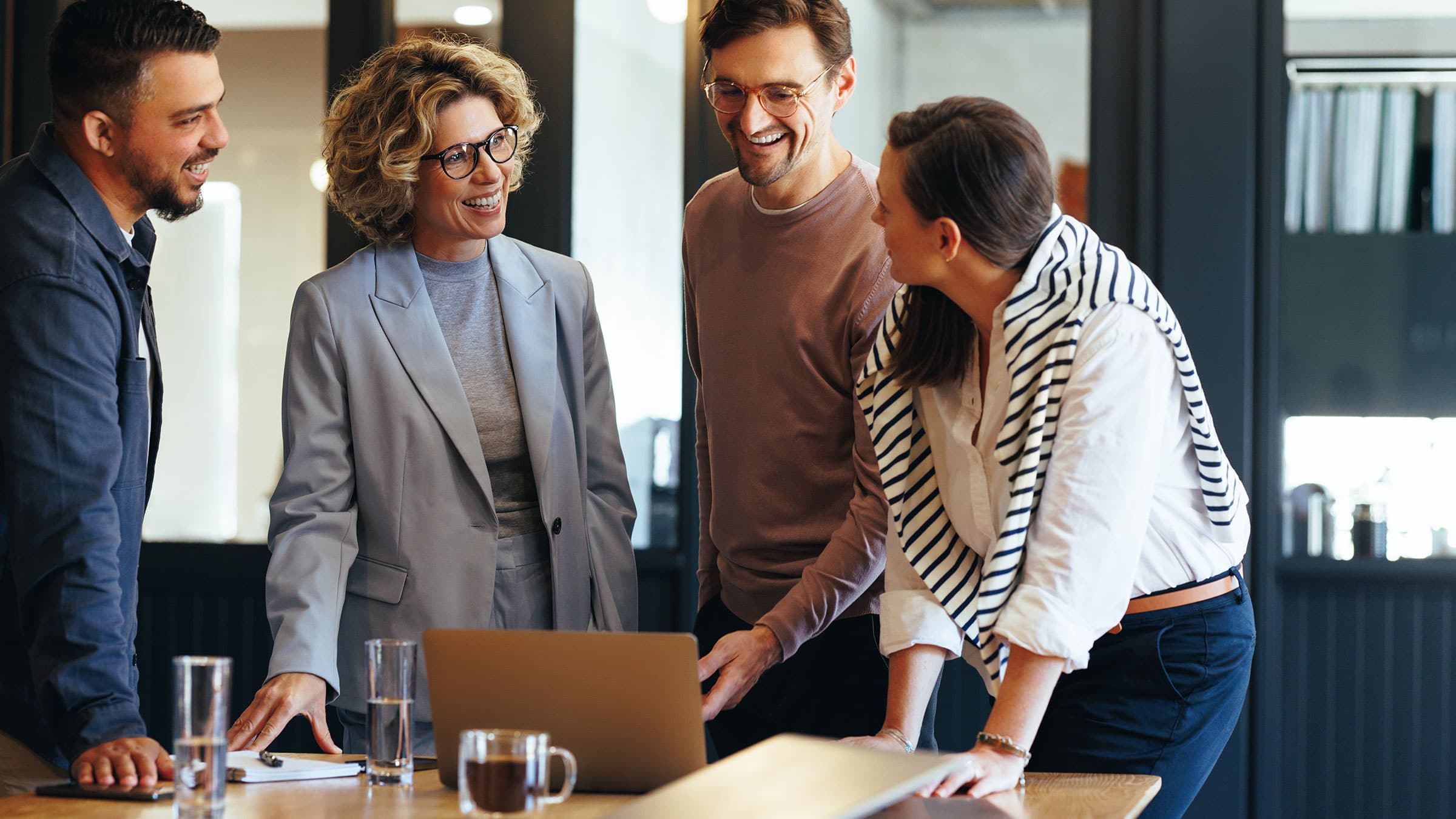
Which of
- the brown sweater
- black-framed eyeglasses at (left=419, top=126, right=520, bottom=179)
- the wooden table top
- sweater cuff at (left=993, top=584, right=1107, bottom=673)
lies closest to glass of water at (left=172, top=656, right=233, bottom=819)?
the wooden table top

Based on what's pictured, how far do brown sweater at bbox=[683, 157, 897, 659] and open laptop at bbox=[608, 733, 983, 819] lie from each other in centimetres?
73

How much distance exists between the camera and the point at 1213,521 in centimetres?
165

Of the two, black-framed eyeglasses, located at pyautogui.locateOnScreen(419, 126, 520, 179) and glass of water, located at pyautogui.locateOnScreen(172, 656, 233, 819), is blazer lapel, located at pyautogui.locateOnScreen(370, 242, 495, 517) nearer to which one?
black-framed eyeglasses, located at pyautogui.locateOnScreen(419, 126, 520, 179)

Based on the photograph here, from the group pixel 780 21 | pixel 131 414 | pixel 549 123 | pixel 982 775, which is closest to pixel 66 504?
pixel 131 414

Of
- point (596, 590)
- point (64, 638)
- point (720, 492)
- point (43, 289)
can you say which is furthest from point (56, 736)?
point (720, 492)

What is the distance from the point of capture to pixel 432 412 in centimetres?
206

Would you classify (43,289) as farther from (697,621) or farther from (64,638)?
(697,621)

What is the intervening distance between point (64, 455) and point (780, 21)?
3.82 feet

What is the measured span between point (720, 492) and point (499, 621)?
412 millimetres

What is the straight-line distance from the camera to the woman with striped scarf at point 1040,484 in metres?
1.48

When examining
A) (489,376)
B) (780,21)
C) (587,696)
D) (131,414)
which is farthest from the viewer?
(489,376)

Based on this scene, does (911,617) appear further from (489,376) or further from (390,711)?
(489,376)

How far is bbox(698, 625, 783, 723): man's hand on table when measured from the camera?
6.04 ft

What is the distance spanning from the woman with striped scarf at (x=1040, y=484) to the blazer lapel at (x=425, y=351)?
641mm
